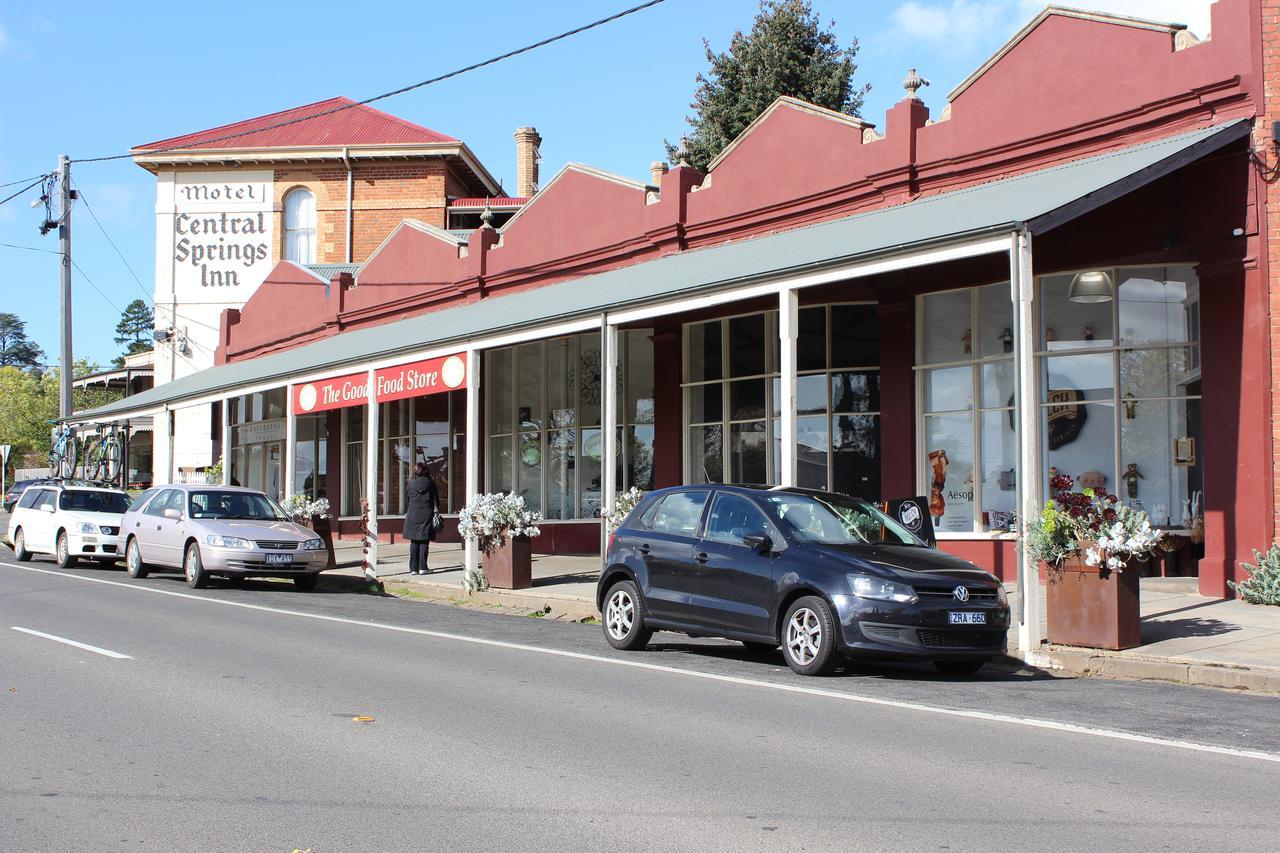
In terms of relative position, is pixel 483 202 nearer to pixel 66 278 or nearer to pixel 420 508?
pixel 66 278

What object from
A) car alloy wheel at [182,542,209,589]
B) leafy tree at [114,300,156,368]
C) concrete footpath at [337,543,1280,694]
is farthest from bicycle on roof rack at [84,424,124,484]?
leafy tree at [114,300,156,368]

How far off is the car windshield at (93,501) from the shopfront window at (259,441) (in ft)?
28.6

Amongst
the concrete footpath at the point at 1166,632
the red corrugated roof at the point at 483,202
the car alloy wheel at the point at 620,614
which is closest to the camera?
the concrete footpath at the point at 1166,632

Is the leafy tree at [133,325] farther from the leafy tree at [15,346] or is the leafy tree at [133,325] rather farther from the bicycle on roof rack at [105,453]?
the bicycle on roof rack at [105,453]

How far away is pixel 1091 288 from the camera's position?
603 inches

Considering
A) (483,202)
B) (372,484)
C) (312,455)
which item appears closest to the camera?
(372,484)

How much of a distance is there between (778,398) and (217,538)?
8.68 meters

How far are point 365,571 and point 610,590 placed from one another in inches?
346

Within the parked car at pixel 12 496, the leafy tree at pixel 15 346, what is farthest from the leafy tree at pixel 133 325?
the parked car at pixel 12 496

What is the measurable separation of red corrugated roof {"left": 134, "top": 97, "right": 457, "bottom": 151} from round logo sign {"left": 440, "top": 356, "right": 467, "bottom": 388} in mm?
19758

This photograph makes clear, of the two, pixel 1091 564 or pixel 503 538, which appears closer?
pixel 1091 564

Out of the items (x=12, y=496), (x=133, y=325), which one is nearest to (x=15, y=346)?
(x=133, y=325)

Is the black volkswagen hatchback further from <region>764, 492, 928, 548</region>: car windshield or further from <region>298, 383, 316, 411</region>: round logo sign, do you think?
<region>298, 383, 316, 411</region>: round logo sign

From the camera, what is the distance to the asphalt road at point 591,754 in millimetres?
5219
